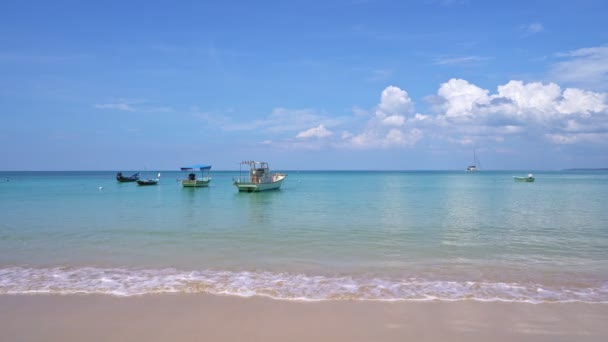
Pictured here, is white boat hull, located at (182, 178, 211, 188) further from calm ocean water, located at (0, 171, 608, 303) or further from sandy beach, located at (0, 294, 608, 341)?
A: sandy beach, located at (0, 294, 608, 341)

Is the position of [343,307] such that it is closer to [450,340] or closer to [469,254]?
[450,340]

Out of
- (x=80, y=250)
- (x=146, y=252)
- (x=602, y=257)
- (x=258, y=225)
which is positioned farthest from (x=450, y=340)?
(x=258, y=225)

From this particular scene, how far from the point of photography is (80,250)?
39.2 feet

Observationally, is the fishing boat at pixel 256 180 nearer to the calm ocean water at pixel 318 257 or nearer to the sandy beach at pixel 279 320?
the calm ocean water at pixel 318 257

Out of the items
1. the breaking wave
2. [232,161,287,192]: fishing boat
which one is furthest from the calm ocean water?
[232,161,287,192]: fishing boat

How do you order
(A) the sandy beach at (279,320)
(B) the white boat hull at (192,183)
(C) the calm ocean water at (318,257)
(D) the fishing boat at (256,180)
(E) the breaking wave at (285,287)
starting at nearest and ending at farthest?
(A) the sandy beach at (279,320) → (E) the breaking wave at (285,287) → (C) the calm ocean water at (318,257) → (D) the fishing boat at (256,180) → (B) the white boat hull at (192,183)

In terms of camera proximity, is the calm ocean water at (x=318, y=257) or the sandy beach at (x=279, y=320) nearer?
the sandy beach at (x=279, y=320)

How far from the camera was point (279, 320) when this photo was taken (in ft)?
20.3

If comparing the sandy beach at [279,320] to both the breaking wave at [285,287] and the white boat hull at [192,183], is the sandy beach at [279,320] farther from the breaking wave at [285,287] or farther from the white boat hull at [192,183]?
the white boat hull at [192,183]

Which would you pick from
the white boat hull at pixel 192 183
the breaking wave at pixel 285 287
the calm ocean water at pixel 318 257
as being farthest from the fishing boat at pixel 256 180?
the breaking wave at pixel 285 287

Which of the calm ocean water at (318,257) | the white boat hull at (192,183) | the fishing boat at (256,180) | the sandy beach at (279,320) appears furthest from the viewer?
the white boat hull at (192,183)

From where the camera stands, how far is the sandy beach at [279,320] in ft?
18.4

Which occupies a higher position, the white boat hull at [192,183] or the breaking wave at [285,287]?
the white boat hull at [192,183]

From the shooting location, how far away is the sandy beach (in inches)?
221
